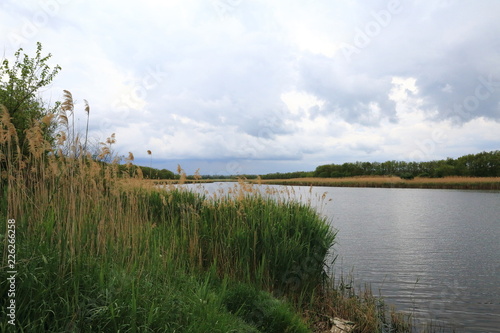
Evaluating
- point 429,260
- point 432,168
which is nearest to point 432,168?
point 432,168

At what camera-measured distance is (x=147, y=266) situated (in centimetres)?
513

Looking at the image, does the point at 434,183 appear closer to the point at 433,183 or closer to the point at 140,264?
the point at 433,183

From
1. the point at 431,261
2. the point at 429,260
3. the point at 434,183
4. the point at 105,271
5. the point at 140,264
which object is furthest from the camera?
the point at 434,183

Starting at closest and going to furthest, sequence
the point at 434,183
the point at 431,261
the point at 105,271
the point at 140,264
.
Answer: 1. the point at 105,271
2. the point at 140,264
3. the point at 431,261
4. the point at 434,183

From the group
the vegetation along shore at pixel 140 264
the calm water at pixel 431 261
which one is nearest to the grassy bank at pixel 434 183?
the calm water at pixel 431 261

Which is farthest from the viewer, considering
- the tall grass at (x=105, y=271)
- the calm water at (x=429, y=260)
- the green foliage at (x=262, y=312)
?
the calm water at (x=429, y=260)

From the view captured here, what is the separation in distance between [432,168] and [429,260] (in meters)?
57.3

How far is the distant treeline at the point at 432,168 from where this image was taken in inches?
2128

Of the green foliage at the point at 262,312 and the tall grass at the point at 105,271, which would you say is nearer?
the tall grass at the point at 105,271

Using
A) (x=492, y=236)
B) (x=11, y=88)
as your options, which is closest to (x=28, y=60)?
(x=11, y=88)

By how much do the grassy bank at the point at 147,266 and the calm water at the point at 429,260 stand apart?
1657 mm

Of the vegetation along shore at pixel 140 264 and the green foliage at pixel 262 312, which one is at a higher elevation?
the vegetation along shore at pixel 140 264

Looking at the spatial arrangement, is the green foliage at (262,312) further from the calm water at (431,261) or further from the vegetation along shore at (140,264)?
the calm water at (431,261)

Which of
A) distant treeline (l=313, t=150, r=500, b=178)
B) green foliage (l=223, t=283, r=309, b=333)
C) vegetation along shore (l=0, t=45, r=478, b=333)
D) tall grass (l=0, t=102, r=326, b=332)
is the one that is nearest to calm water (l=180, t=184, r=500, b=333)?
vegetation along shore (l=0, t=45, r=478, b=333)
